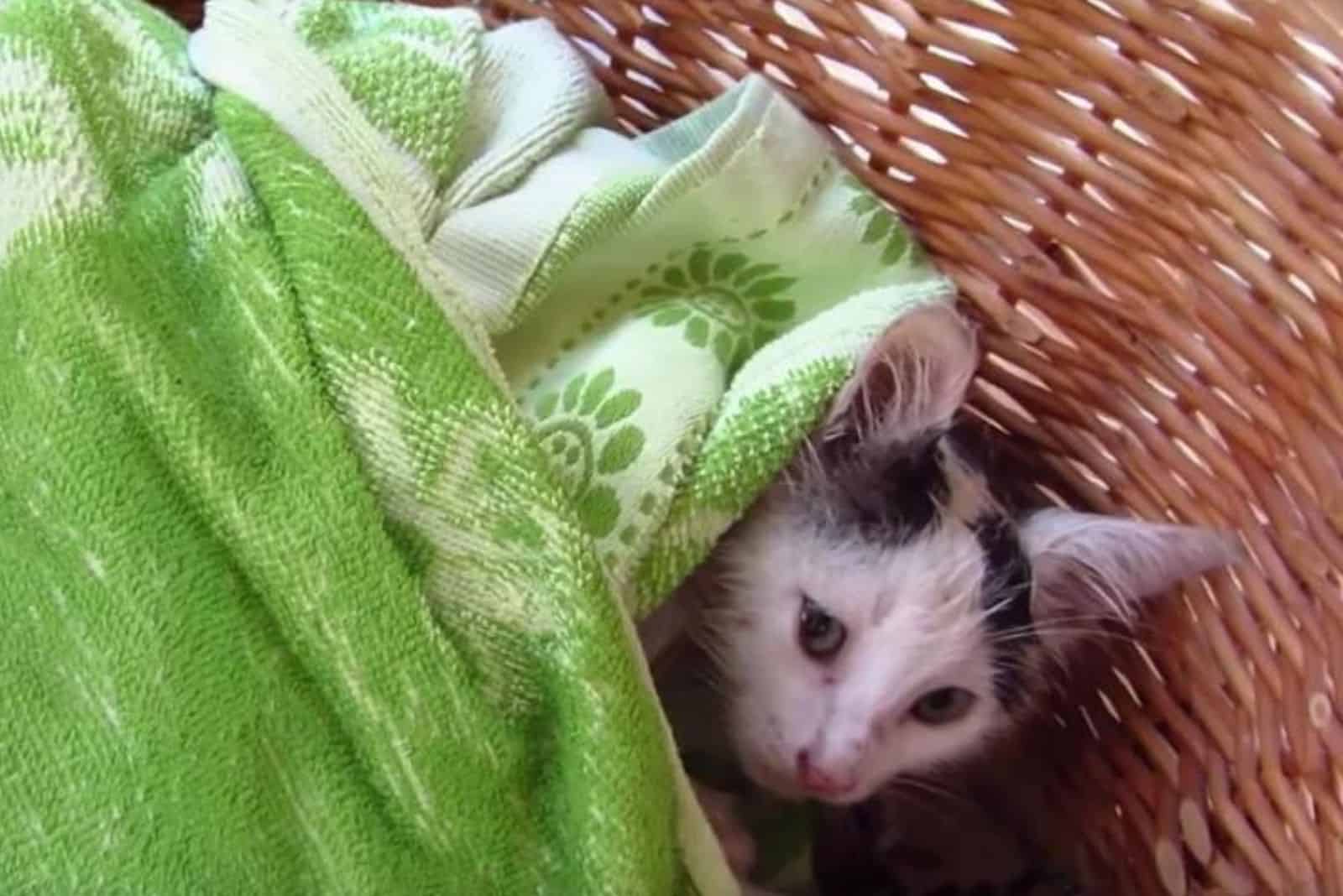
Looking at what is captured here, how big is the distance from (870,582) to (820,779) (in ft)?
0.33

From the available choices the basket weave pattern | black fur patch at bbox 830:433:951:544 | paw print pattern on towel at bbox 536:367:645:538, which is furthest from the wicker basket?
paw print pattern on towel at bbox 536:367:645:538

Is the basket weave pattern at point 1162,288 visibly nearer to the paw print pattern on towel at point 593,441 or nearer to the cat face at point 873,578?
the cat face at point 873,578

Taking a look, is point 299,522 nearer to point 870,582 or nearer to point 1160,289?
point 870,582

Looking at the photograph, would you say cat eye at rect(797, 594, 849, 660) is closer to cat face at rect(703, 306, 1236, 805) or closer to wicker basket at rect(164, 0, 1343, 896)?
cat face at rect(703, 306, 1236, 805)

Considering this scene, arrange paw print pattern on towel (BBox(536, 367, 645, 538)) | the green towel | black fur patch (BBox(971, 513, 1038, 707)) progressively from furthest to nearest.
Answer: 1. black fur patch (BBox(971, 513, 1038, 707))
2. paw print pattern on towel (BBox(536, 367, 645, 538))
3. the green towel

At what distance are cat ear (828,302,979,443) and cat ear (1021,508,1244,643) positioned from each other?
3.4 inches

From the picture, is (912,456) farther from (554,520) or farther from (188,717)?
(188,717)

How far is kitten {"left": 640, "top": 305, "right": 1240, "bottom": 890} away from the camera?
2.98ft

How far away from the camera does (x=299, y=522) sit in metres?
0.74

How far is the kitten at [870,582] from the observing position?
0.91 metres

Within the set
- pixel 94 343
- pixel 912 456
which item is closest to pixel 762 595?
pixel 912 456

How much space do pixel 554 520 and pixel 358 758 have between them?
0.12 metres

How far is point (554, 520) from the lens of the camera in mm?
757

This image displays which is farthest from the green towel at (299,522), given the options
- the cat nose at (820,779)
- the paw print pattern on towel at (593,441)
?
the cat nose at (820,779)
